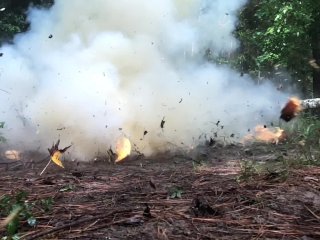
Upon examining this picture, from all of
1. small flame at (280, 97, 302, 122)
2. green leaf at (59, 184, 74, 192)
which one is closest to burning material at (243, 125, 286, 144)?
small flame at (280, 97, 302, 122)

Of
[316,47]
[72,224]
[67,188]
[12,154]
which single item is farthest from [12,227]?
[316,47]

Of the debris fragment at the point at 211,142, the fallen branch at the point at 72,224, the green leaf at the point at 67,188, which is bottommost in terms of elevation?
the fallen branch at the point at 72,224

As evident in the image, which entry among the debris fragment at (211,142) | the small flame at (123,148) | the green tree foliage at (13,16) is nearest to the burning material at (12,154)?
the small flame at (123,148)

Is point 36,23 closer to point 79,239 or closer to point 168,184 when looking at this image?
point 168,184

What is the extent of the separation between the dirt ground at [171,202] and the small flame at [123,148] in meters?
1.09

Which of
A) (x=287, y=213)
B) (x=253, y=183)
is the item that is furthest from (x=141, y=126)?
(x=287, y=213)

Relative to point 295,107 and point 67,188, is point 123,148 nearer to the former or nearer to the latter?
point 67,188

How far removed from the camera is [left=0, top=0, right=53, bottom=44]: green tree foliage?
10.1 m

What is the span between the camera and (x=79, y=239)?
2.82 metres

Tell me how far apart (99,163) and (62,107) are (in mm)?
1554

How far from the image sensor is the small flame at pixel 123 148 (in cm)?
672

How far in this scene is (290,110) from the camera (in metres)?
9.18

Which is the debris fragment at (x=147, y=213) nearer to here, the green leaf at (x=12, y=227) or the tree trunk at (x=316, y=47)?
the green leaf at (x=12, y=227)

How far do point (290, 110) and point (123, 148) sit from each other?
424 cm
